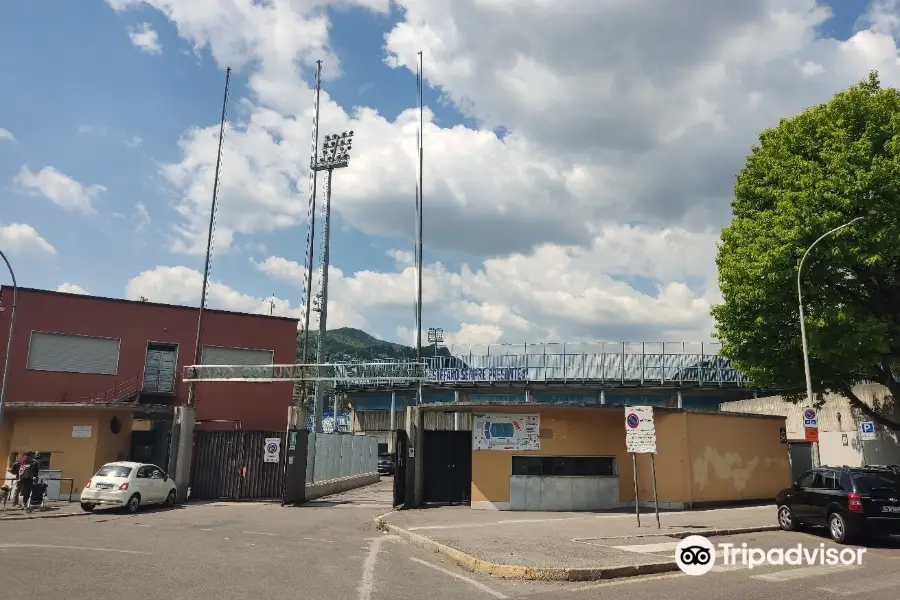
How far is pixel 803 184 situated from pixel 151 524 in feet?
73.9

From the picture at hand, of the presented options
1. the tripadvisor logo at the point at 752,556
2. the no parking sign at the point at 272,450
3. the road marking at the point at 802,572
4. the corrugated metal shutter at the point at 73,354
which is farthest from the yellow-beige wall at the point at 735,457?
the corrugated metal shutter at the point at 73,354

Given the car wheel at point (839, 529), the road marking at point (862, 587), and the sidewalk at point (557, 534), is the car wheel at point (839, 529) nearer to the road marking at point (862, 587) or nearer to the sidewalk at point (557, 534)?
the sidewalk at point (557, 534)

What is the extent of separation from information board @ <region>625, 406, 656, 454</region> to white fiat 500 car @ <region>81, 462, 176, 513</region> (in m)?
15.1

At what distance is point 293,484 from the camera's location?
73.7ft

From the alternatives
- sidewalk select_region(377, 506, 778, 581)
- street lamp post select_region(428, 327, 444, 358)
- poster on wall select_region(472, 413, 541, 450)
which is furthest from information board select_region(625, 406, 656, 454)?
street lamp post select_region(428, 327, 444, 358)

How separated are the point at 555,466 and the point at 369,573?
1123cm

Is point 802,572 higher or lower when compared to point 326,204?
lower

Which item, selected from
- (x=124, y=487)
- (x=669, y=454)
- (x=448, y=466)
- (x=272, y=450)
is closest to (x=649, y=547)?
(x=669, y=454)

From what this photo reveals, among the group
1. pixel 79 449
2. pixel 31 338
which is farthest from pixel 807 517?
pixel 31 338

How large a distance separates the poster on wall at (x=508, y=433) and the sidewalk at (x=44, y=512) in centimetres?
1256

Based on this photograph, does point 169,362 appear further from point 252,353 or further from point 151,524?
point 151,524

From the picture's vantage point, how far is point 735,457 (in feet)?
74.0

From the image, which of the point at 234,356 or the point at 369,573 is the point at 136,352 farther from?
the point at 369,573

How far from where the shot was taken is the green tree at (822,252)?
66.7 feet
